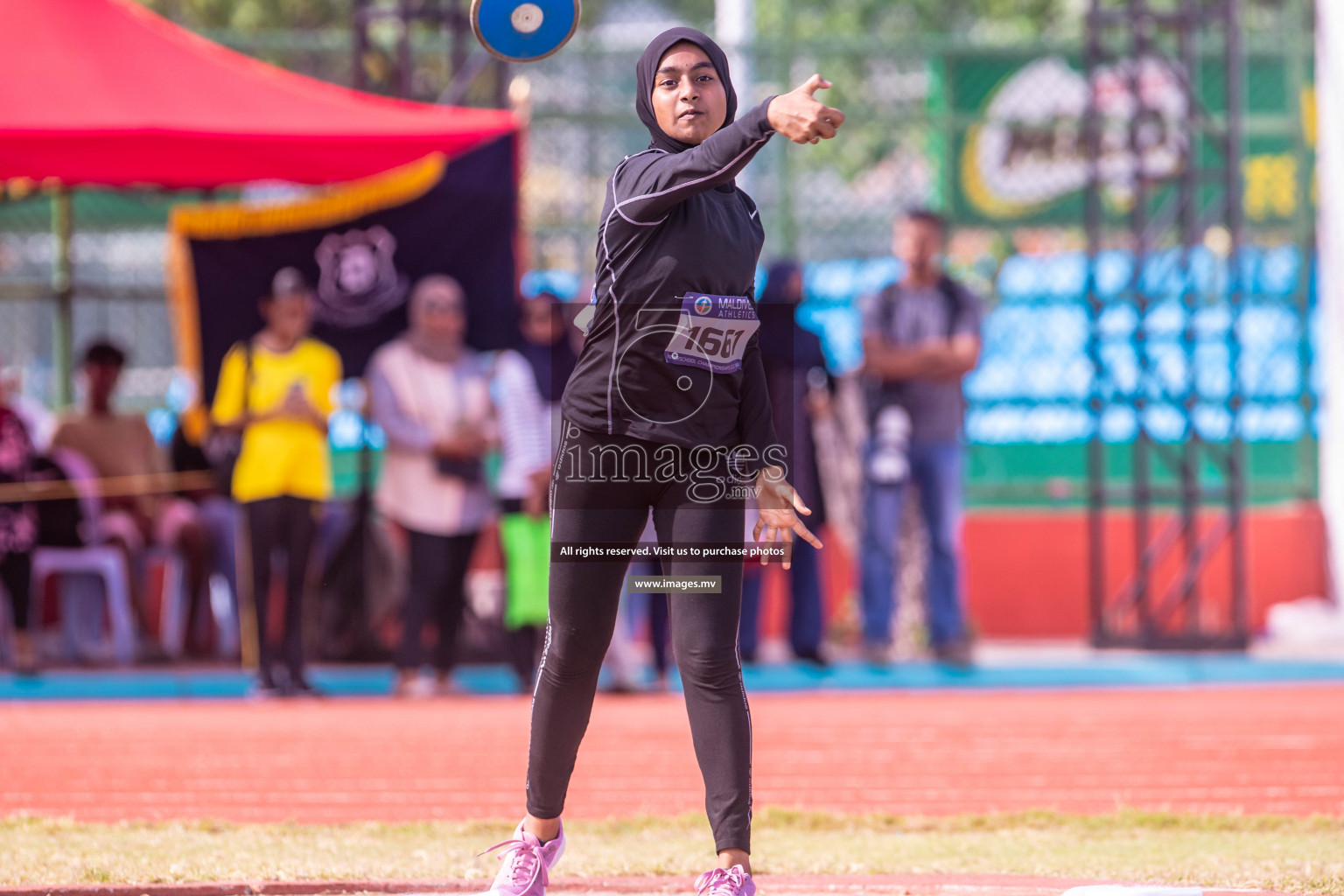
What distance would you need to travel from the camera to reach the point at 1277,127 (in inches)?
463

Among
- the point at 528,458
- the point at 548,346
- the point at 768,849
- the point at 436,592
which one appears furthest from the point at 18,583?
the point at 768,849

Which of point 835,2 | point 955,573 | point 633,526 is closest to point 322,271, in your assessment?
point 955,573

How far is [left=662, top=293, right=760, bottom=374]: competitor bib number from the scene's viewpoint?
145 inches

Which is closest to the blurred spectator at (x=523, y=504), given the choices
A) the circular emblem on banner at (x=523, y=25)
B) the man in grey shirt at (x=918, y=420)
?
the man in grey shirt at (x=918, y=420)

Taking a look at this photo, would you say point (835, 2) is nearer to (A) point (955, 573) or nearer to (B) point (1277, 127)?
(B) point (1277, 127)

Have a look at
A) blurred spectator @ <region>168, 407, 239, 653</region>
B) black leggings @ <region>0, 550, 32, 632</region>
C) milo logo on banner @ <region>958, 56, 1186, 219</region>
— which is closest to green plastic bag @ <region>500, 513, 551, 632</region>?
blurred spectator @ <region>168, 407, 239, 653</region>

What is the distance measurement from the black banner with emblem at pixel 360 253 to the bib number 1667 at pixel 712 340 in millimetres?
5625

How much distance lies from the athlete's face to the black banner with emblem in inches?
221

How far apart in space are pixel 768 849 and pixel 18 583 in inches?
234

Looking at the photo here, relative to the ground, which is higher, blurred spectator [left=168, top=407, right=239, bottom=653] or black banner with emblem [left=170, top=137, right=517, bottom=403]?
black banner with emblem [left=170, top=137, right=517, bottom=403]

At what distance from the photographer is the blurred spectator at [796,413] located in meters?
8.82

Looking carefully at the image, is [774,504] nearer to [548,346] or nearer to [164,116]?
[548,346]

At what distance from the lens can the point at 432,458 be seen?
29.1 ft

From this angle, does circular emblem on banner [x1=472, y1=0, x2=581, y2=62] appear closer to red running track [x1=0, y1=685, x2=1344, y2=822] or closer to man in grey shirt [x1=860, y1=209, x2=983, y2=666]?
red running track [x1=0, y1=685, x2=1344, y2=822]
